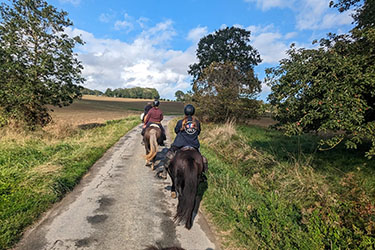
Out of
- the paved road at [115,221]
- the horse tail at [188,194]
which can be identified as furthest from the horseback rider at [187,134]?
the paved road at [115,221]

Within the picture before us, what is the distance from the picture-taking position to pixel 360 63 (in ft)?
16.8

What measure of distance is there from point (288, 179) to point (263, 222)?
9.32 feet

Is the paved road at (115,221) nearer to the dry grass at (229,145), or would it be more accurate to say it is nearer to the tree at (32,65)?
the dry grass at (229,145)

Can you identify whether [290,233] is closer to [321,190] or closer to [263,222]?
[263,222]

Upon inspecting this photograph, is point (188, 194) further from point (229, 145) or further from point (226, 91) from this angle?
point (226, 91)

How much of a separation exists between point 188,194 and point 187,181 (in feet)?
0.79

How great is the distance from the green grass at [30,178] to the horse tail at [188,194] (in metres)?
2.71

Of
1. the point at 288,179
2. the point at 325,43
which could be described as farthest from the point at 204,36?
the point at 288,179

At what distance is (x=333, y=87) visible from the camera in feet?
15.6

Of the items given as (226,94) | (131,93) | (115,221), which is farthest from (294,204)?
(131,93)

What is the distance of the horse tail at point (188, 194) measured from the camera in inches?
154

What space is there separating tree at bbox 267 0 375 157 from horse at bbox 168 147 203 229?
9.96 ft

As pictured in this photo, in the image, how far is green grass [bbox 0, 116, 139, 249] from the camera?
12.1ft

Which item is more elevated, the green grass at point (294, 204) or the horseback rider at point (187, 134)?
the horseback rider at point (187, 134)
